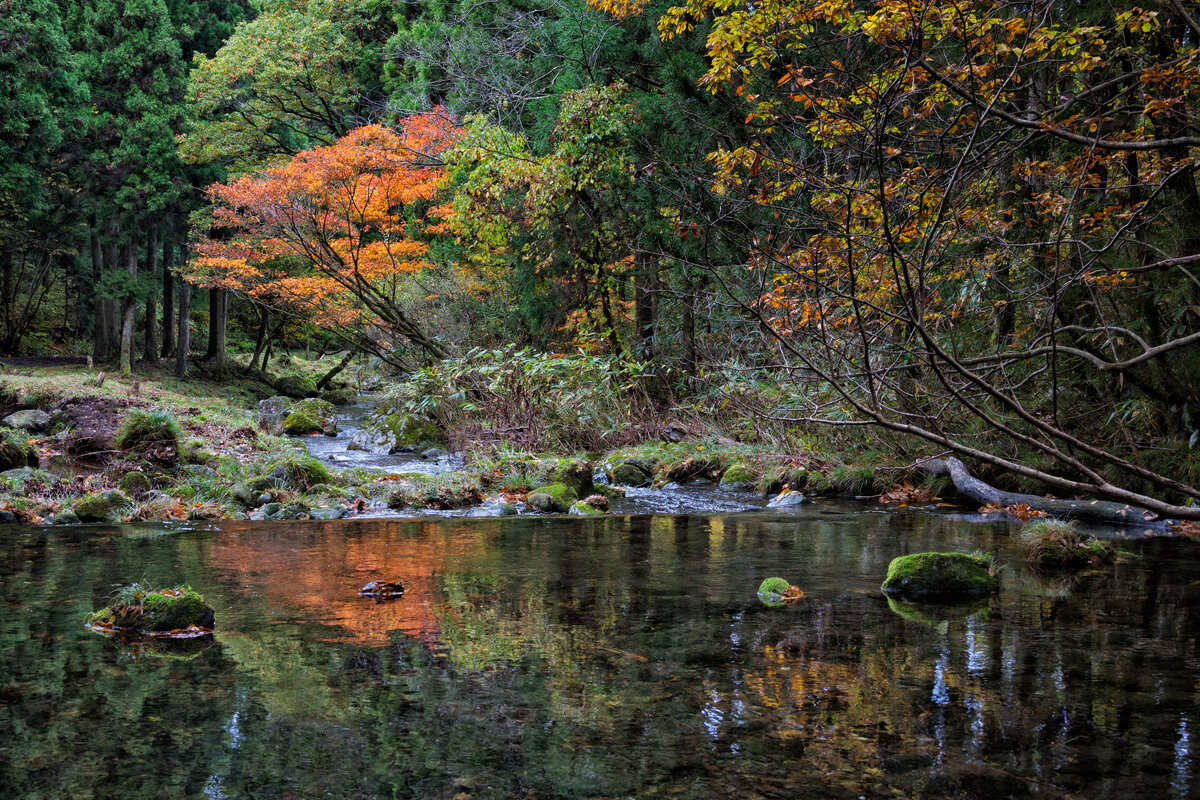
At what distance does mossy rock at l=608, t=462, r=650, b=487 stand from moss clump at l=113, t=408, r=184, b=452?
5527 mm

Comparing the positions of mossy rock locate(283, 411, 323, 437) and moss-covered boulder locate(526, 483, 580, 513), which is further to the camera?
mossy rock locate(283, 411, 323, 437)

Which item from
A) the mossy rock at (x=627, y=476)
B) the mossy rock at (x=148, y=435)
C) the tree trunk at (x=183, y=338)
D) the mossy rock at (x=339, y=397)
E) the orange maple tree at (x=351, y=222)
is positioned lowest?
the mossy rock at (x=627, y=476)

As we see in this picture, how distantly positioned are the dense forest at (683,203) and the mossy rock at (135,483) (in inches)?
202

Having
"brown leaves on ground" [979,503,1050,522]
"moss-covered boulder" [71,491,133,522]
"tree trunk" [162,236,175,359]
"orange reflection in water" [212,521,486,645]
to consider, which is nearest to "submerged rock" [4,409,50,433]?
"moss-covered boulder" [71,491,133,522]

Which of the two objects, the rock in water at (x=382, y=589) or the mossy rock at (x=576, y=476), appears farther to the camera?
the mossy rock at (x=576, y=476)

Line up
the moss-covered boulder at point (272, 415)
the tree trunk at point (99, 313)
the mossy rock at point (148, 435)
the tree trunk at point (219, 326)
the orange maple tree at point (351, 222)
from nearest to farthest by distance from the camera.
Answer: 1. the mossy rock at point (148, 435)
2. the orange maple tree at point (351, 222)
3. the moss-covered boulder at point (272, 415)
4. the tree trunk at point (99, 313)
5. the tree trunk at point (219, 326)

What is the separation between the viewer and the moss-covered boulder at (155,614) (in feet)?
13.1

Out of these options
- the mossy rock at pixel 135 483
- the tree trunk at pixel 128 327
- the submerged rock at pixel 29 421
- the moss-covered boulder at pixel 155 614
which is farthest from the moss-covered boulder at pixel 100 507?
the tree trunk at pixel 128 327

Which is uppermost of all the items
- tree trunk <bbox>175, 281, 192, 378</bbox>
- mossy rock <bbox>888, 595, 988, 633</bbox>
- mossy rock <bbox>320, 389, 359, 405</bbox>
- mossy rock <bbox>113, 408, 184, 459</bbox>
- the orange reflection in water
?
tree trunk <bbox>175, 281, 192, 378</bbox>

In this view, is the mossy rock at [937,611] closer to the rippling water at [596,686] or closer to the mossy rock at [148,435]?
the rippling water at [596,686]

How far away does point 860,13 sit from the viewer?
636 cm

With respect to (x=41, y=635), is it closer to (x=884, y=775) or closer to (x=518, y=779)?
(x=518, y=779)

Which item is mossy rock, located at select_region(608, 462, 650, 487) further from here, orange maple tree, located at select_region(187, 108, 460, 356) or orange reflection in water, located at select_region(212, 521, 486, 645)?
orange maple tree, located at select_region(187, 108, 460, 356)

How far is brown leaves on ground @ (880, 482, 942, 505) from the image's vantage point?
946 centimetres
